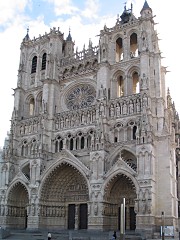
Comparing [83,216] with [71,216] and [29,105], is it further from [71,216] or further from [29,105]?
[29,105]

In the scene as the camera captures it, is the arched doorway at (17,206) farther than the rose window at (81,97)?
No

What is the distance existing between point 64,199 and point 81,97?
10.9 m

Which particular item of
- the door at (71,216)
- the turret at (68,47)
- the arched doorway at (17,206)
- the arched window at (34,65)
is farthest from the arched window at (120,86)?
the arched doorway at (17,206)

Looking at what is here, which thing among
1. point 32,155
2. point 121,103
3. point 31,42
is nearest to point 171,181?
point 121,103

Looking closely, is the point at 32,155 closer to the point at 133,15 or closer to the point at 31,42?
the point at 31,42

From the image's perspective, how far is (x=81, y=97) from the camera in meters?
36.9

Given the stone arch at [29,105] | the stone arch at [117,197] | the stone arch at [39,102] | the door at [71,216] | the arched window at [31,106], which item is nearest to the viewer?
the stone arch at [117,197]

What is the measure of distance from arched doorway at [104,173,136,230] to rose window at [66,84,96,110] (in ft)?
31.1

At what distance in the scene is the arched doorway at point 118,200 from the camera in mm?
29297

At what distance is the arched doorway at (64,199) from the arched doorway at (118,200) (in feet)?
10.4

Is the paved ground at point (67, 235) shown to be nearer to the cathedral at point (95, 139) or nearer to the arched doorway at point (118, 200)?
the cathedral at point (95, 139)

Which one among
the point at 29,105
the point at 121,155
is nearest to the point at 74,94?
the point at 29,105

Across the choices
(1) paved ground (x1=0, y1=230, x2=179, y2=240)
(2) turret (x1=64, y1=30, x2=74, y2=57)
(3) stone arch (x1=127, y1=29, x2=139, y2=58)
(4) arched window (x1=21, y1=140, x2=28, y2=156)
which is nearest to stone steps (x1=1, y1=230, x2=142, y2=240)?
(1) paved ground (x1=0, y1=230, x2=179, y2=240)

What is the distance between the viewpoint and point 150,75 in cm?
3234
